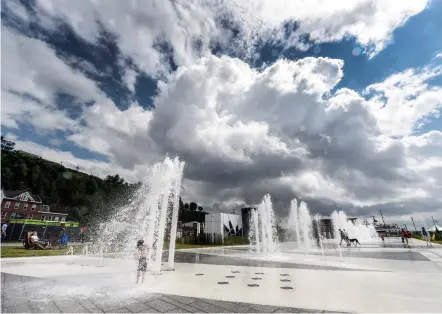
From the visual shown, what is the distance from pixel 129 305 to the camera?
21.4ft

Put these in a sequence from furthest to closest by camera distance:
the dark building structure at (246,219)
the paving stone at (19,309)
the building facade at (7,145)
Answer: the building facade at (7,145), the dark building structure at (246,219), the paving stone at (19,309)

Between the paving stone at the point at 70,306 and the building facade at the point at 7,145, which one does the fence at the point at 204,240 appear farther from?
the building facade at the point at 7,145

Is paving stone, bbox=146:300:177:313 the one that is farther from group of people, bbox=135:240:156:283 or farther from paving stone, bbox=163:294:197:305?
group of people, bbox=135:240:156:283

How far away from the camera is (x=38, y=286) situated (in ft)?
28.3

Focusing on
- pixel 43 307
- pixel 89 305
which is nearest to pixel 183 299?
pixel 89 305

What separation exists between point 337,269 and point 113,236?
103 ft

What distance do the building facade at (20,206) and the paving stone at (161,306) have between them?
83.5 m

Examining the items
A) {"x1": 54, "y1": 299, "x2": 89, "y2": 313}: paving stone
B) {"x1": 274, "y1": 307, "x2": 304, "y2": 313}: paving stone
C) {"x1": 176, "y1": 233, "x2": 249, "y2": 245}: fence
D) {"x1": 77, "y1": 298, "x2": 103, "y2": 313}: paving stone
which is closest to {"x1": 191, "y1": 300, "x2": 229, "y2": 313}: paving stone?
{"x1": 274, "y1": 307, "x2": 304, "y2": 313}: paving stone

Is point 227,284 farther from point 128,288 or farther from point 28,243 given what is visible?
point 28,243

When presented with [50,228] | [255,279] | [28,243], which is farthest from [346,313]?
[50,228]

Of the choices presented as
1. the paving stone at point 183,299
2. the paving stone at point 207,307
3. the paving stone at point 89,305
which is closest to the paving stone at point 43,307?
the paving stone at point 89,305

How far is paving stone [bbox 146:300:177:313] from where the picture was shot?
20.4 ft

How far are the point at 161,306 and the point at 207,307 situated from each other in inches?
49.9

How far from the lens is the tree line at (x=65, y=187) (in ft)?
322
